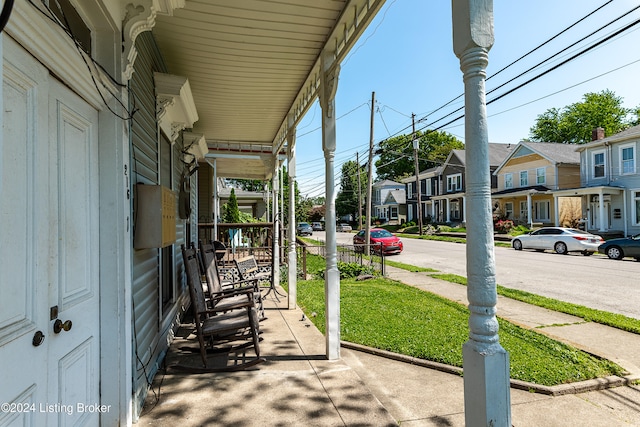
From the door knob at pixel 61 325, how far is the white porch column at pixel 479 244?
1.89 m

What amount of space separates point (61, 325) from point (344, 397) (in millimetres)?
2111

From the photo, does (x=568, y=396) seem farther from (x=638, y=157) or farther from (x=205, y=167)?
(x=638, y=157)

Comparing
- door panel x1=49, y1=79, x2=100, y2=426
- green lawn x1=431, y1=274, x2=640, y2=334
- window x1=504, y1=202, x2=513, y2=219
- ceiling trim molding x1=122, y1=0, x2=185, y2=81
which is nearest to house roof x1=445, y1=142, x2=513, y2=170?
window x1=504, y1=202, x2=513, y2=219

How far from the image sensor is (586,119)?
40188 mm

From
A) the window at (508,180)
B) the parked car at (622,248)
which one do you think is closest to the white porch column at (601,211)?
the window at (508,180)

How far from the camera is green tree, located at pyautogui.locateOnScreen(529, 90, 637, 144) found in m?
38.8

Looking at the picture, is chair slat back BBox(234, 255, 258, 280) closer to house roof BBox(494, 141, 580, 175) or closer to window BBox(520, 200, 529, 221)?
house roof BBox(494, 141, 580, 175)

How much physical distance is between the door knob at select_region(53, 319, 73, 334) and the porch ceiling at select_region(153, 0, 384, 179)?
2.48m

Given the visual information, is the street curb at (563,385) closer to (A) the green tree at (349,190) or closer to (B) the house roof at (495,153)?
(B) the house roof at (495,153)

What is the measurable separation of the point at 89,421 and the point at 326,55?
359cm

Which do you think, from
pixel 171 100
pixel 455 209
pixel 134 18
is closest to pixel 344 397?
pixel 134 18

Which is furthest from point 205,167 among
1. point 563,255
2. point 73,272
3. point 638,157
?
point 638,157

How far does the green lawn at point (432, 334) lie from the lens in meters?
3.57

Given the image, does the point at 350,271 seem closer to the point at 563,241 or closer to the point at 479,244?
the point at 479,244
